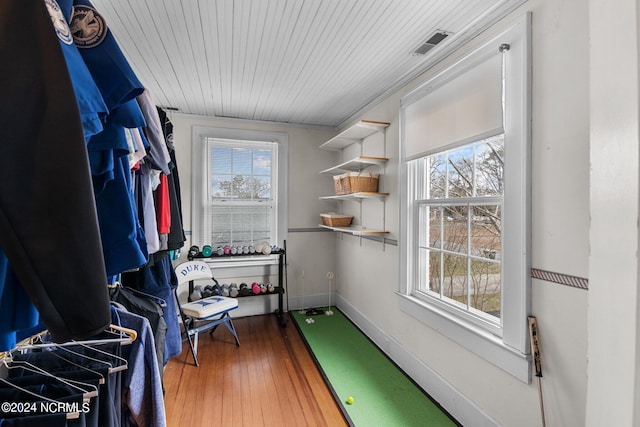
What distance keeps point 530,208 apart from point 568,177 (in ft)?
0.71

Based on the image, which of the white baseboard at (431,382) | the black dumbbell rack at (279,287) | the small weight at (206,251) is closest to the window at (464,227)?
the white baseboard at (431,382)

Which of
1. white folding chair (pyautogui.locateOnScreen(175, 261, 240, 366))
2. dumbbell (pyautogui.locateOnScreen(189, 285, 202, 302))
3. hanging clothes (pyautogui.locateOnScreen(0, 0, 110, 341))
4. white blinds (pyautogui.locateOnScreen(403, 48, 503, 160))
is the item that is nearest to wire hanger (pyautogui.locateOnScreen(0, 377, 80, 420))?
hanging clothes (pyautogui.locateOnScreen(0, 0, 110, 341))

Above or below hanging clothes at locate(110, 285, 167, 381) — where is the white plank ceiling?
above

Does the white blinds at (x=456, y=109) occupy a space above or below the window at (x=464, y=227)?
above

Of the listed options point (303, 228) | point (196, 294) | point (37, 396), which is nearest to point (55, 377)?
point (37, 396)

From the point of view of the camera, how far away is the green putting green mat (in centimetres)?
→ 187

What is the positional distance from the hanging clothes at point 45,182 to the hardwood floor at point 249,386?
6.04 feet

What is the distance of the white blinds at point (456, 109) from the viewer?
5.20ft

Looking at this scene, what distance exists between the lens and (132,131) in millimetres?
1075

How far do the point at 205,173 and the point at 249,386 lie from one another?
2.39m

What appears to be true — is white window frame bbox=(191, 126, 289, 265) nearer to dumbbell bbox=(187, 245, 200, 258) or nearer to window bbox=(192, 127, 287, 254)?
window bbox=(192, 127, 287, 254)

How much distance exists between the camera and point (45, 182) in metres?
0.46

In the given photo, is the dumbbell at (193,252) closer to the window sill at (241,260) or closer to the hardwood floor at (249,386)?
the window sill at (241,260)

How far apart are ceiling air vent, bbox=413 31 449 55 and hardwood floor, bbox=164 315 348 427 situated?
8.46ft
